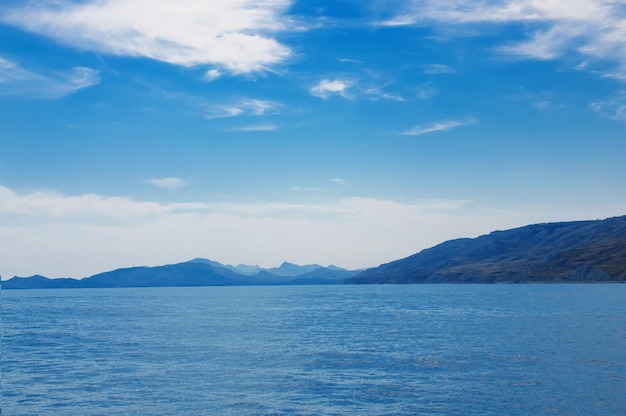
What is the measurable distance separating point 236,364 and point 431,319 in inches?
2614

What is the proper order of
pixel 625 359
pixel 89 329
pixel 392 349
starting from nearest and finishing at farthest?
pixel 625 359 < pixel 392 349 < pixel 89 329

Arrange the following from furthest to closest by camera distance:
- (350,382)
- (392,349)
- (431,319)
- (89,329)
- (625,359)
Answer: (431,319)
(89,329)
(392,349)
(625,359)
(350,382)

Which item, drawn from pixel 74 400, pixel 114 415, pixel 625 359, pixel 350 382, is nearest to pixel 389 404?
Result: pixel 350 382

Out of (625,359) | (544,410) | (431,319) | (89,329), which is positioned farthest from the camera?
(431,319)

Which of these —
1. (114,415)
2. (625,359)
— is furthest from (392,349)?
(114,415)

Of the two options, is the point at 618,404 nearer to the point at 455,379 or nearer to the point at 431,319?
the point at 455,379

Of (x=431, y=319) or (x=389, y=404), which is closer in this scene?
(x=389, y=404)

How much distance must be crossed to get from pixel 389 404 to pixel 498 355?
2803 centimetres

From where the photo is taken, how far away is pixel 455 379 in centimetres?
5428

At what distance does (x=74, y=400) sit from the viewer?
4856 cm

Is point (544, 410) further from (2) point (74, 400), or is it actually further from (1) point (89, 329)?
(1) point (89, 329)

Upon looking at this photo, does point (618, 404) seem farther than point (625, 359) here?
No

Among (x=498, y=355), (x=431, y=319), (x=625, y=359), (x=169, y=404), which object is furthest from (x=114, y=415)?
(x=431, y=319)

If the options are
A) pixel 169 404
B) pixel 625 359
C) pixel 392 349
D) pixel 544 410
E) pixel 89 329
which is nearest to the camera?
pixel 544 410
